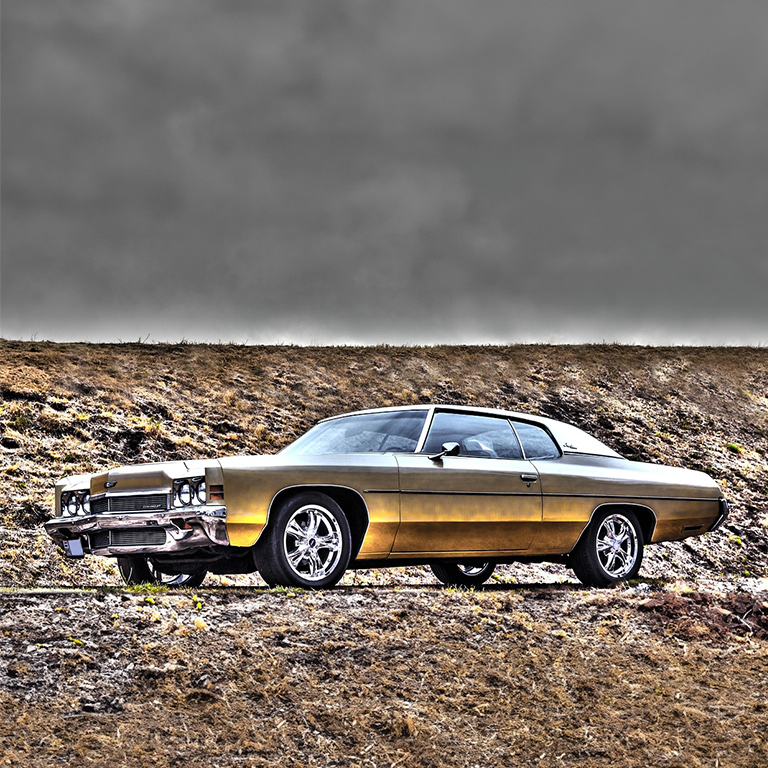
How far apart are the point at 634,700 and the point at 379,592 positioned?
7.87 feet

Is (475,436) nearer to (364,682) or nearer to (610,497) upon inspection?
(610,497)

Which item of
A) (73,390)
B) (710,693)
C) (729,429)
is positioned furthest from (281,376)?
(710,693)

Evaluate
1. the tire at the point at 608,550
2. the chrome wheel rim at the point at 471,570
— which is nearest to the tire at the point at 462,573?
the chrome wheel rim at the point at 471,570

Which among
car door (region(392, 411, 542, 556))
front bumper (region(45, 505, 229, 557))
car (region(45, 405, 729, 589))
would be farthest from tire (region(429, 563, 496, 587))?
front bumper (region(45, 505, 229, 557))

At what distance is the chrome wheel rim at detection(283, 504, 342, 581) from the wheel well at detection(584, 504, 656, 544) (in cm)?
323

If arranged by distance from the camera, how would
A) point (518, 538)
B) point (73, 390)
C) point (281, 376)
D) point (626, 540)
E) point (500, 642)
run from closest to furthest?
point (500, 642)
point (518, 538)
point (626, 540)
point (73, 390)
point (281, 376)

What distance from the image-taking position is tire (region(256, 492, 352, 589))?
7281mm

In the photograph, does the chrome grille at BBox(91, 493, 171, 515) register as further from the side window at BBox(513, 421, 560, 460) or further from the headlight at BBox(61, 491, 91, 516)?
the side window at BBox(513, 421, 560, 460)

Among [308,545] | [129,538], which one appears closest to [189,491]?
[129,538]

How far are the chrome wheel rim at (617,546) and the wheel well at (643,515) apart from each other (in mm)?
100

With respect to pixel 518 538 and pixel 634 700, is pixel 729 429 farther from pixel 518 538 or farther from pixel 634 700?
pixel 634 700

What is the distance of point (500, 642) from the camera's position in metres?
6.65

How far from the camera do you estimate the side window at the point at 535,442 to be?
923cm

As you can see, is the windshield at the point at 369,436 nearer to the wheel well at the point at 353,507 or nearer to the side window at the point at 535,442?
the wheel well at the point at 353,507
